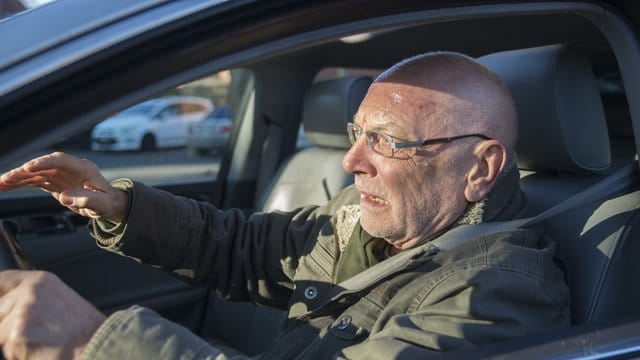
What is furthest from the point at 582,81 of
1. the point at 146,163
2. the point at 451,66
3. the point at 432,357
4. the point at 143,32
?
the point at 146,163

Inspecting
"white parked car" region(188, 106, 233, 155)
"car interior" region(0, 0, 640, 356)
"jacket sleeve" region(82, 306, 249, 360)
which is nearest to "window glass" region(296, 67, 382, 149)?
"car interior" region(0, 0, 640, 356)

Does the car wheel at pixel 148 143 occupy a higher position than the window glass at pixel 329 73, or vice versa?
the window glass at pixel 329 73

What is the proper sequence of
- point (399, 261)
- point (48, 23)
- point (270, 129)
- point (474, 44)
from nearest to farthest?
point (48, 23)
point (399, 261)
point (474, 44)
point (270, 129)

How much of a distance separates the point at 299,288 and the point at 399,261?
397 mm

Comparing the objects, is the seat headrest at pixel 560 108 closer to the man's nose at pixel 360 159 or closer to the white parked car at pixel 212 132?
the man's nose at pixel 360 159

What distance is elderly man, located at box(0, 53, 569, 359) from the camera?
1.38m

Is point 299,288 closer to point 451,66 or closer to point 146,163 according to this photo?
point 451,66

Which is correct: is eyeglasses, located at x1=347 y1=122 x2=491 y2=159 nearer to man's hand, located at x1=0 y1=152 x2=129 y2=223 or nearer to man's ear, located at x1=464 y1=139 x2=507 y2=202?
man's ear, located at x1=464 y1=139 x2=507 y2=202

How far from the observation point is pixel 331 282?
1978 millimetres

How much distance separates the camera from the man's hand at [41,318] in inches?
43.1

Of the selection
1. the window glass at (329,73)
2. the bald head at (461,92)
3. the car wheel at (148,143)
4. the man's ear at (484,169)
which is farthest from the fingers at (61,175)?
the car wheel at (148,143)

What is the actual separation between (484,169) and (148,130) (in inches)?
124

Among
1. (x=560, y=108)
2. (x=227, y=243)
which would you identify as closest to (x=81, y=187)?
(x=227, y=243)

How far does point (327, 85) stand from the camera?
335 cm
